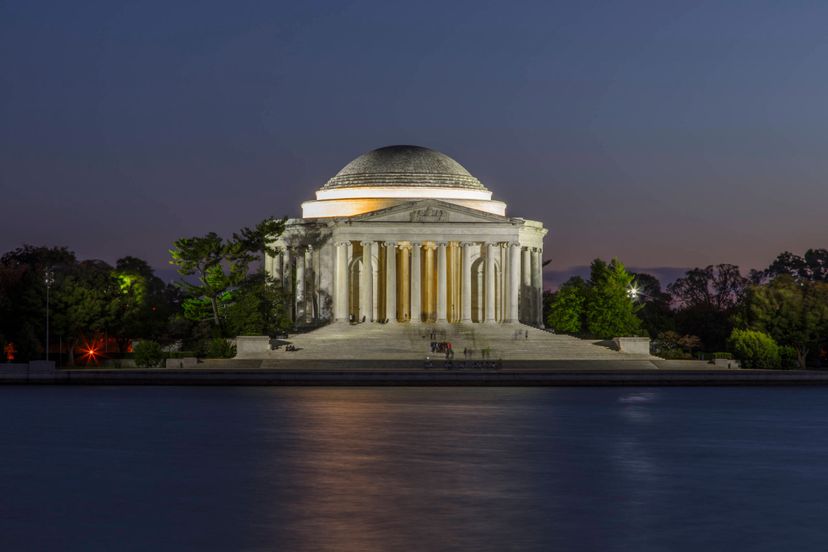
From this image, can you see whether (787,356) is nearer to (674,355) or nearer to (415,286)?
(674,355)

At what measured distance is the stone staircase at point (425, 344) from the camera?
353ft

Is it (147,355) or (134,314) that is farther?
(134,314)

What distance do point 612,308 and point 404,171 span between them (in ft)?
78.0

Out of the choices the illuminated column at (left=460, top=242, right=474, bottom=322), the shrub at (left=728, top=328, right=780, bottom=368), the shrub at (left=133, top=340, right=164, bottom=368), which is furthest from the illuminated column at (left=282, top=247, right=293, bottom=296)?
the shrub at (left=728, top=328, right=780, bottom=368)

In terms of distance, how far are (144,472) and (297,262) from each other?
10190 cm

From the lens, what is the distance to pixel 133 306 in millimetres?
123812

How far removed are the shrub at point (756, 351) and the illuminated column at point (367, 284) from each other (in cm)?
3467

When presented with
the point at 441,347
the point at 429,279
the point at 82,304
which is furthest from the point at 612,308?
the point at 82,304

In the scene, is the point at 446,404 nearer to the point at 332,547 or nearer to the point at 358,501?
the point at 358,501

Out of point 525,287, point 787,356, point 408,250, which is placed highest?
point 408,250

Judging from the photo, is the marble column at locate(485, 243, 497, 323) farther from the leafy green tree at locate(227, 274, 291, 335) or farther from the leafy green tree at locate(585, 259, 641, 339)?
the leafy green tree at locate(227, 274, 291, 335)

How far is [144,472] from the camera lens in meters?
37.6

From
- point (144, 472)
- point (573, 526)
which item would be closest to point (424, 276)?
point (144, 472)

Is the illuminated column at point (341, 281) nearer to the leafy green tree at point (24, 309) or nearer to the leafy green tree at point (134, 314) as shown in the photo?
the leafy green tree at point (134, 314)
